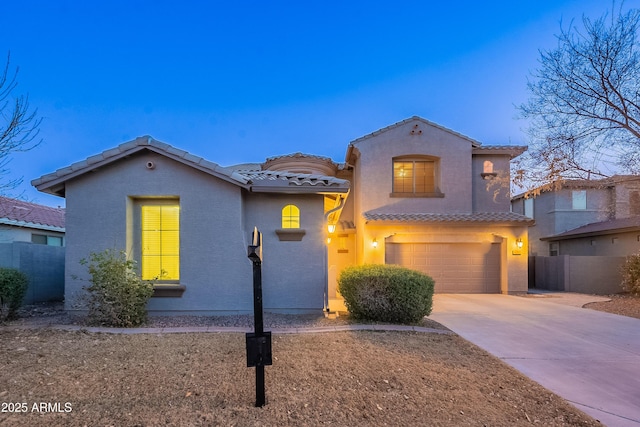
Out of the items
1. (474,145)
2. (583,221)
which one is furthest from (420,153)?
(583,221)

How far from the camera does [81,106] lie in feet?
110

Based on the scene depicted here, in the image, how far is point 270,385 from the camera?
11.4 feet

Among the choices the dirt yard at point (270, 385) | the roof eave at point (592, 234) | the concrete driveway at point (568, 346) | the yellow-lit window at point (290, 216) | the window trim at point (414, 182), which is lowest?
the concrete driveway at point (568, 346)

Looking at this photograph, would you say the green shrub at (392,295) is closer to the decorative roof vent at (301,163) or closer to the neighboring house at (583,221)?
the decorative roof vent at (301,163)

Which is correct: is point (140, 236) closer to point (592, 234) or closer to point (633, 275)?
point (633, 275)

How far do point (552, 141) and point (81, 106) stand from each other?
41787 millimetres

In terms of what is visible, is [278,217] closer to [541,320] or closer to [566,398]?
[566,398]

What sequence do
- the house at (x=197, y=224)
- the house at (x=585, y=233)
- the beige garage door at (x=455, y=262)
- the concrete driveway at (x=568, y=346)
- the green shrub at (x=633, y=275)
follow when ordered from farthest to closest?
the house at (x=585, y=233)
the beige garage door at (x=455, y=262)
the green shrub at (x=633, y=275)
the house at (x=197, y=224)
the concrete driveway at (x=568, y=346)

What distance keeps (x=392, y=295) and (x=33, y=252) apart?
1034 centimetres

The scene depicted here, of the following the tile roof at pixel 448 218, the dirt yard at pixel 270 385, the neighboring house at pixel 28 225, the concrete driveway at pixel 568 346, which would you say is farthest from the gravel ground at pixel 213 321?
the neighboring house at pixel 28 225

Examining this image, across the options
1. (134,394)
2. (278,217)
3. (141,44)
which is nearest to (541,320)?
(278,217)

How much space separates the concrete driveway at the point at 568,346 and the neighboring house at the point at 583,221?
27.8 ft

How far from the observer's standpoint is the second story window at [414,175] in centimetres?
1387

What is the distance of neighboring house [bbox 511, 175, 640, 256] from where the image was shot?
14231 mm
